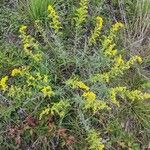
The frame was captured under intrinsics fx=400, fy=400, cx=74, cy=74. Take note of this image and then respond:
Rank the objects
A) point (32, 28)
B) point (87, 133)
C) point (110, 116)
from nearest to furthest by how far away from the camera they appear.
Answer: point (87, 133)
point (110, 116)
point (32, 28)

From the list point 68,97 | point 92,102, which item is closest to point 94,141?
point 92,102

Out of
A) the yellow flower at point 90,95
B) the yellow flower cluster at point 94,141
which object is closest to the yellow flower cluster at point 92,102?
the yellow flower at point 90,95

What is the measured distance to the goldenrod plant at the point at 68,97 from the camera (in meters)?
3.09

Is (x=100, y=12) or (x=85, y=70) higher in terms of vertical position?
(x=100, y=12)

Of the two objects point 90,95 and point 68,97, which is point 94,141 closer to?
point 90,95

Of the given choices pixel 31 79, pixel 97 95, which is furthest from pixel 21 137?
pixel 97 95

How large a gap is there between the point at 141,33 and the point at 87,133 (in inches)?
45.3

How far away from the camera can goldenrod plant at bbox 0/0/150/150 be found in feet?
10.1

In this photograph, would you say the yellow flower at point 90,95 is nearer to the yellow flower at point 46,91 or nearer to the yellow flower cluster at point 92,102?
the yellow flower cluster at point 92,102

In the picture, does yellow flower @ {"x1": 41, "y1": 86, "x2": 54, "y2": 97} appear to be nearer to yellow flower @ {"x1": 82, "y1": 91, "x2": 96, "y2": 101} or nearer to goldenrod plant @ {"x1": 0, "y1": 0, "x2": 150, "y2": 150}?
goldenrod plant @ {"x1": 0, "y1": 0, "x2": 150, "y2": 150}

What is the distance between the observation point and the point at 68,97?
10.6 ft

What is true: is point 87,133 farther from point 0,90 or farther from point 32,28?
point 32,28

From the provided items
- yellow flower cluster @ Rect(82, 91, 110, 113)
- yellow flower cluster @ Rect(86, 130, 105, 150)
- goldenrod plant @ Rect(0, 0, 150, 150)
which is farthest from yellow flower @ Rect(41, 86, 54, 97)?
yellow flower cluster @ Rect(86, 130, 105, 150)

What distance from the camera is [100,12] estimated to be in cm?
376
